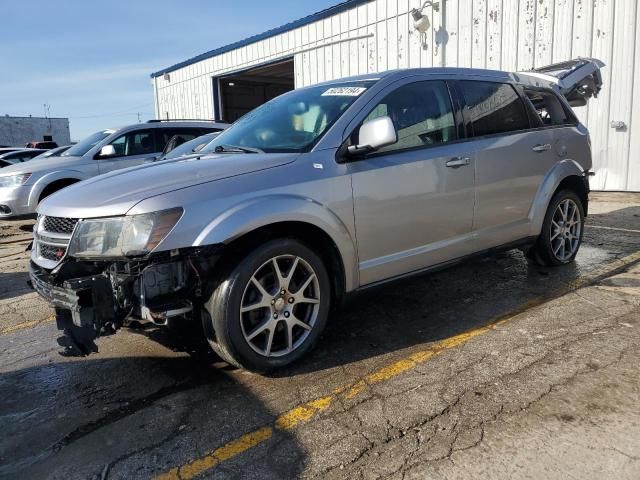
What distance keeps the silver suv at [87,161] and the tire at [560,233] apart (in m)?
6.44

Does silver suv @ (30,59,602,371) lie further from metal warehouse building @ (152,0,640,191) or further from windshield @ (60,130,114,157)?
metal warehouse building @ (152,0,640,191)

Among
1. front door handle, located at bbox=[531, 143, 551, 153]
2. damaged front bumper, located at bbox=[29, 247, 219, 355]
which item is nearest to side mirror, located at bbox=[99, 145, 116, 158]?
damaged front bumper, located at bbox=[29, 247, 219, 355]

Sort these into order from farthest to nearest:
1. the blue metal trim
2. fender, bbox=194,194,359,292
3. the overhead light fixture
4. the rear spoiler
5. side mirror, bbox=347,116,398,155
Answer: the blue metal trim
the overhead light fixture
the rear spoiler
side mirror, bbox=347,116,398,155
fender, bbox=194,194,359,292

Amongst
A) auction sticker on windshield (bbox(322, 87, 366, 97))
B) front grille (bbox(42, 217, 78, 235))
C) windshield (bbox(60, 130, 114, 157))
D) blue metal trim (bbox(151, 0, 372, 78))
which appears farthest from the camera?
blue metal trim (bbox(151, 0, 372, 78))

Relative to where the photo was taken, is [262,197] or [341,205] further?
[341,205]

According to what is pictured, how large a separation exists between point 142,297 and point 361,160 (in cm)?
158

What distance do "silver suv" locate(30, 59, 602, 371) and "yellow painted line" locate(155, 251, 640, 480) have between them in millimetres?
433

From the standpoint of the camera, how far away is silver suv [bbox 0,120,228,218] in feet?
26.6

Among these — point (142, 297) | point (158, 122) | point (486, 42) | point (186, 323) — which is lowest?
point (186, 323)

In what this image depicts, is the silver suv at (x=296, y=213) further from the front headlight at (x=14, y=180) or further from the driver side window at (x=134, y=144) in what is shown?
the front headlight at (x=14, y=180)

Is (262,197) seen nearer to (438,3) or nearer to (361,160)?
(361,160)

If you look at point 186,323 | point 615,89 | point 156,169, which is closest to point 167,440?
point 186,323

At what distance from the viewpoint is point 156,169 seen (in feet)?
10.6

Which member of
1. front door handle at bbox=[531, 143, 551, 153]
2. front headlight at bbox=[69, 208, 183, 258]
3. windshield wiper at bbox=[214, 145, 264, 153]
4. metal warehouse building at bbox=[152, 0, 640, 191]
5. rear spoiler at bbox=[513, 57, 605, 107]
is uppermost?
metal warehouse building at bbox=[152, 0, 640, 191]
